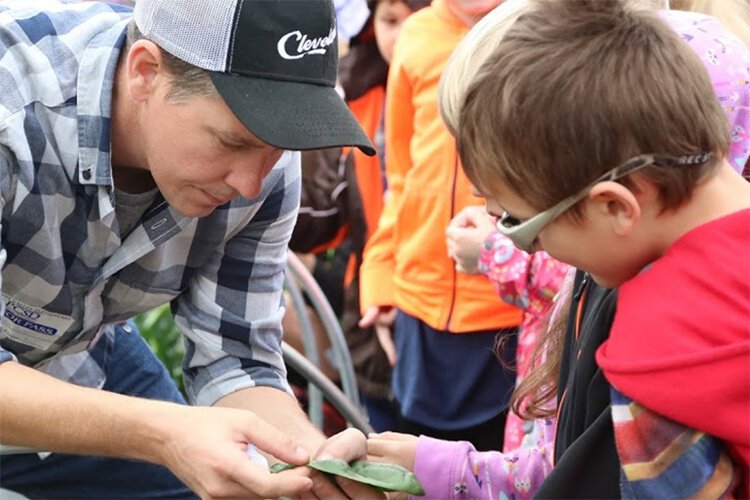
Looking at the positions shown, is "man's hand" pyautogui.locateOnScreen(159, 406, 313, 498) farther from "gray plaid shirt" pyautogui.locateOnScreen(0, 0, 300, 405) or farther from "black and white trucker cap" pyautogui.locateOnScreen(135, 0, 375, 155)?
"black and white trucker cap" pyautogui.locateOnScreen(135, 0, 375, 155)

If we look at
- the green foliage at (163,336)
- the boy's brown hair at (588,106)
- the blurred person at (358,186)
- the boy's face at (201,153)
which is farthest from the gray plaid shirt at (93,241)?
the green foliage at (163,336)

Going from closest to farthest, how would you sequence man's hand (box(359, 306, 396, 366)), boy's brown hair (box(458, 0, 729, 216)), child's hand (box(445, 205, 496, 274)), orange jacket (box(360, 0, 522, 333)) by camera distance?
1. boy's brown hair (box(458, 0, 729, 216))
2. child's hand (box(445, 205, 496, 274))
3. orange jacket (box(360, 0, 522, 333))
4. man's hand (box(359, 306, 396, 366))

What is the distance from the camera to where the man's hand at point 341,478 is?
2.06m

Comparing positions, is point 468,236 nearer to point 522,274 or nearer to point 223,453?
point 522,274

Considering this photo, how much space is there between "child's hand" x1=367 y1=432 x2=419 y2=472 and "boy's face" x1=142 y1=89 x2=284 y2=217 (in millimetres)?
516

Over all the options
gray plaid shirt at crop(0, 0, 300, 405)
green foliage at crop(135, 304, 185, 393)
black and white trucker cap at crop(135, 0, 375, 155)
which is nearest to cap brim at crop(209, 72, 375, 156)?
black and white trucker cap at crop(135, 0, 375, 155)

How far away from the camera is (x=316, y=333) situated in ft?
16.2

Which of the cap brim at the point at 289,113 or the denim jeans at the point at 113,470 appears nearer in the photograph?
the cap brim at the point at 289,113

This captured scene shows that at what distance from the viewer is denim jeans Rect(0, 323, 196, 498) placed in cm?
289

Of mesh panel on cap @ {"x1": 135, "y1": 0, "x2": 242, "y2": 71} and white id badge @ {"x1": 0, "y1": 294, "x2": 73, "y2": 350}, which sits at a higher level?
mesh panel on cap @ {"x1": 135, "y1": 0, "x2": 242, "y2": 71}

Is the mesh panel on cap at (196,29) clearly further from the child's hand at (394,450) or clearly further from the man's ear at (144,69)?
the child's hand at (394,450)

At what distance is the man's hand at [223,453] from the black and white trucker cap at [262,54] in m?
0.48

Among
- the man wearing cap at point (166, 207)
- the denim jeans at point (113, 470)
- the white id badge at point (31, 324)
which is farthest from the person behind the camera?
the denim jeans at point (113, 470)

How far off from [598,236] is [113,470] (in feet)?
5.49
